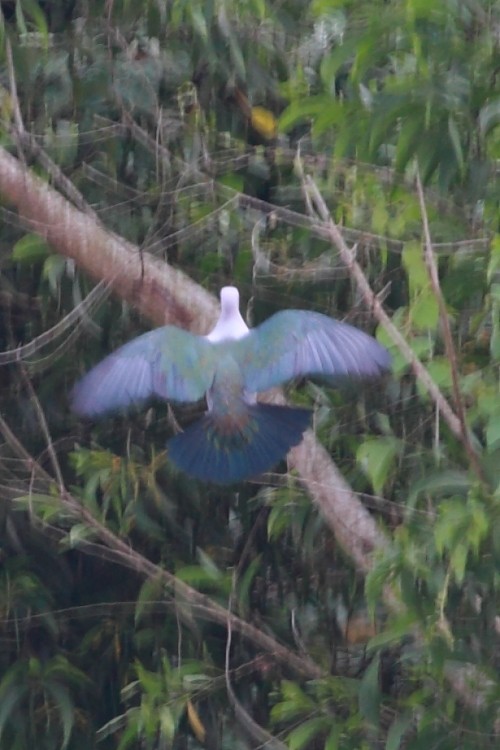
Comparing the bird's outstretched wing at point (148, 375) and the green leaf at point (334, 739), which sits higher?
the bird's outstretched wing at point (148, 375)

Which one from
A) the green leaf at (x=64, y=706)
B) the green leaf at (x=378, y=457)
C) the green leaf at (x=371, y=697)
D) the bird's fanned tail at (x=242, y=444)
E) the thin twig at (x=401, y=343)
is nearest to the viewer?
the thin twig at (x=401, y=343)

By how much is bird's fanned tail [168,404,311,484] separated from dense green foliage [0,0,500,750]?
0.22 meters

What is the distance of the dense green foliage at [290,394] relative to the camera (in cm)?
363

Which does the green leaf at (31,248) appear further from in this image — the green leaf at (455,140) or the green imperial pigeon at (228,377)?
the green leaf at (455,140)

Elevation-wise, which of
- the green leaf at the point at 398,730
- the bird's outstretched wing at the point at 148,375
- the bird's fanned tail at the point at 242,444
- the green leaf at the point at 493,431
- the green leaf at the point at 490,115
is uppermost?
the green leaf at the point at 490,115

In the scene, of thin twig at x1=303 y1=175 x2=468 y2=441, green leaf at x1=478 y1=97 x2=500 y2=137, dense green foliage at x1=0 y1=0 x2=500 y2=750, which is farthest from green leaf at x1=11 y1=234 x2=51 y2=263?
green leaf at x1=478 y1=97 x2=500 y2=137

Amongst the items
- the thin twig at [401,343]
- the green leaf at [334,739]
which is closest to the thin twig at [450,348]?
the thin twig at [401,343]

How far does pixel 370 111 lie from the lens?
12.1 feet

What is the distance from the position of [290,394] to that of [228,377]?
52 centimetres

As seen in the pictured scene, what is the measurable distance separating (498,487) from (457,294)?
24.7 inches

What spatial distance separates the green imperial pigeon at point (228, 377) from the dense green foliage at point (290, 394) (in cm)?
22

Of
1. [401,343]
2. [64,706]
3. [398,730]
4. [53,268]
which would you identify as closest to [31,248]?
[53,268]

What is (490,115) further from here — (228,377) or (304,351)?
(228,377)

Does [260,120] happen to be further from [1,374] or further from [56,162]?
[1,374]
